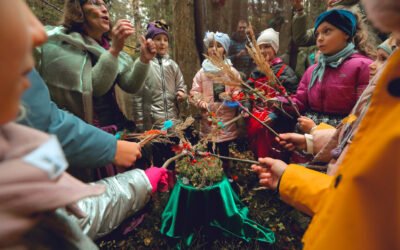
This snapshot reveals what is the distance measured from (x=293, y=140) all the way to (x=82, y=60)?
1.64m

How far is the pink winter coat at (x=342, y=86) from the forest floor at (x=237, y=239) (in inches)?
39.5

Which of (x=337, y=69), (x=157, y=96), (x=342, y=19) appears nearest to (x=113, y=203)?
(x=337, y=69)

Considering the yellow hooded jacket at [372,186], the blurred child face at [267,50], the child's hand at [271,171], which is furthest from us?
the blurred child face at [267,50]

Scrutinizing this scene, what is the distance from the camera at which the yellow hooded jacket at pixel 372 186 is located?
1.91ft

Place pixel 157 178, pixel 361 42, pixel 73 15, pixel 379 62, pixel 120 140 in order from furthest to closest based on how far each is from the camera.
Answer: pixel 361 42
pixel 379 62
pixel 73 15
pixel 120 140
pixel 157 178

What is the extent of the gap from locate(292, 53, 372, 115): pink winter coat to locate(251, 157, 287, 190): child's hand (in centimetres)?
→ 140

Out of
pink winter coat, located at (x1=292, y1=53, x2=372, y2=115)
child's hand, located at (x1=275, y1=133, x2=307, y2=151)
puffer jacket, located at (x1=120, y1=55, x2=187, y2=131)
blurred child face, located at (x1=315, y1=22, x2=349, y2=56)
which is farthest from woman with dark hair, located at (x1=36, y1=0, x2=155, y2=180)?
pink winter coat, located at (x1=292, y1=53, x2=372, y2=115)

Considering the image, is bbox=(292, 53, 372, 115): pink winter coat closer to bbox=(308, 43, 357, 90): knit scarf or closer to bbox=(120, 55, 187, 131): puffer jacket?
bbox=(308, 43, 357, 90): knit scarf

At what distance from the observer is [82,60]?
197 cm

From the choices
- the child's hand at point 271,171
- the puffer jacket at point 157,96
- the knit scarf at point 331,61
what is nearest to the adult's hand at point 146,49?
the puffer jacket at point 157,96

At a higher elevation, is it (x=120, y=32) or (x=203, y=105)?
(x=120, y=32)

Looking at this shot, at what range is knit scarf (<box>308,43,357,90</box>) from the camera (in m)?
2.30

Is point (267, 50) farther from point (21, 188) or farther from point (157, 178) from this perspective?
point (21, 188)

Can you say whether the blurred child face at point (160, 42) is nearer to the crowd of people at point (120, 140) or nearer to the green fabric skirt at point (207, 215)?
the crowd of people at point (120, 140)
